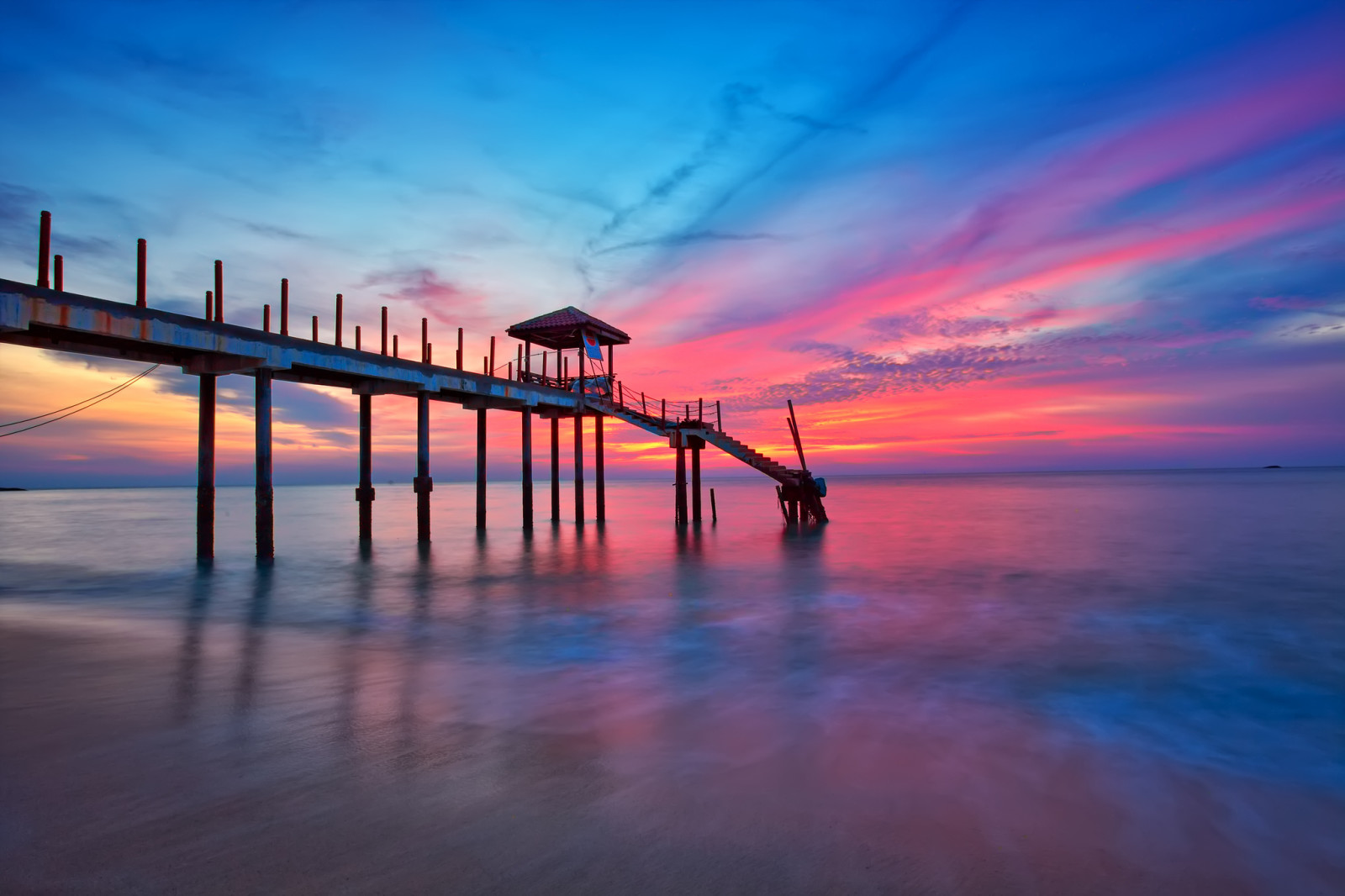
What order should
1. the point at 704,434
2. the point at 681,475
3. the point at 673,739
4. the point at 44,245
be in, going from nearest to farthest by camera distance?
the point at 673,739, the point at 44,245, the point at 704,434, the point at 681,475

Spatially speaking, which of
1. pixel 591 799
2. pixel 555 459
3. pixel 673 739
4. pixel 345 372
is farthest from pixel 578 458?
pixel 591 799

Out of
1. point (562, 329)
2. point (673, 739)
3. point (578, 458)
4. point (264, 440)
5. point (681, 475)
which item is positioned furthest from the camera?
point (681, 475)

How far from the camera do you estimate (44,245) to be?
11422 millimetres

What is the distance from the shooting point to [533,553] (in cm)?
2211

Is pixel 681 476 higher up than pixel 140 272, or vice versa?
pixel 140 272

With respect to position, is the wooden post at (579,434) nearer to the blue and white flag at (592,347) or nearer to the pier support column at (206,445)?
the blue and white flag at (592,347)

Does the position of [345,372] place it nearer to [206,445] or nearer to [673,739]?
[206,445]

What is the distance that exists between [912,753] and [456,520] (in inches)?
1495

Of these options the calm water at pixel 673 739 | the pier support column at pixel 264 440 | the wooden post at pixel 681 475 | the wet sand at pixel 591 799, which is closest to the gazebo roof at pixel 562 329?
the wooden post at pixel 681 475

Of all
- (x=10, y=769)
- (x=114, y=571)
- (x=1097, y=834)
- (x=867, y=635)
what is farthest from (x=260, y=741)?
(x=114, y=571)

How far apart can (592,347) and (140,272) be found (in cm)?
1563

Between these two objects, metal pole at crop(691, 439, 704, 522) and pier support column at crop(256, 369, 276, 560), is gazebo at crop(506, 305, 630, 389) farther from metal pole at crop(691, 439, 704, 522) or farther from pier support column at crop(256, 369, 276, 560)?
pier support column at crop(256, 369, 276, 560)

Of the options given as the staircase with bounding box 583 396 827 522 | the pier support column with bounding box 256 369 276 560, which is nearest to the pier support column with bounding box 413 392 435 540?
the pier support column with bounding box 256 369 276 560

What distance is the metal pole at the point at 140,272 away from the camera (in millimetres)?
13195
